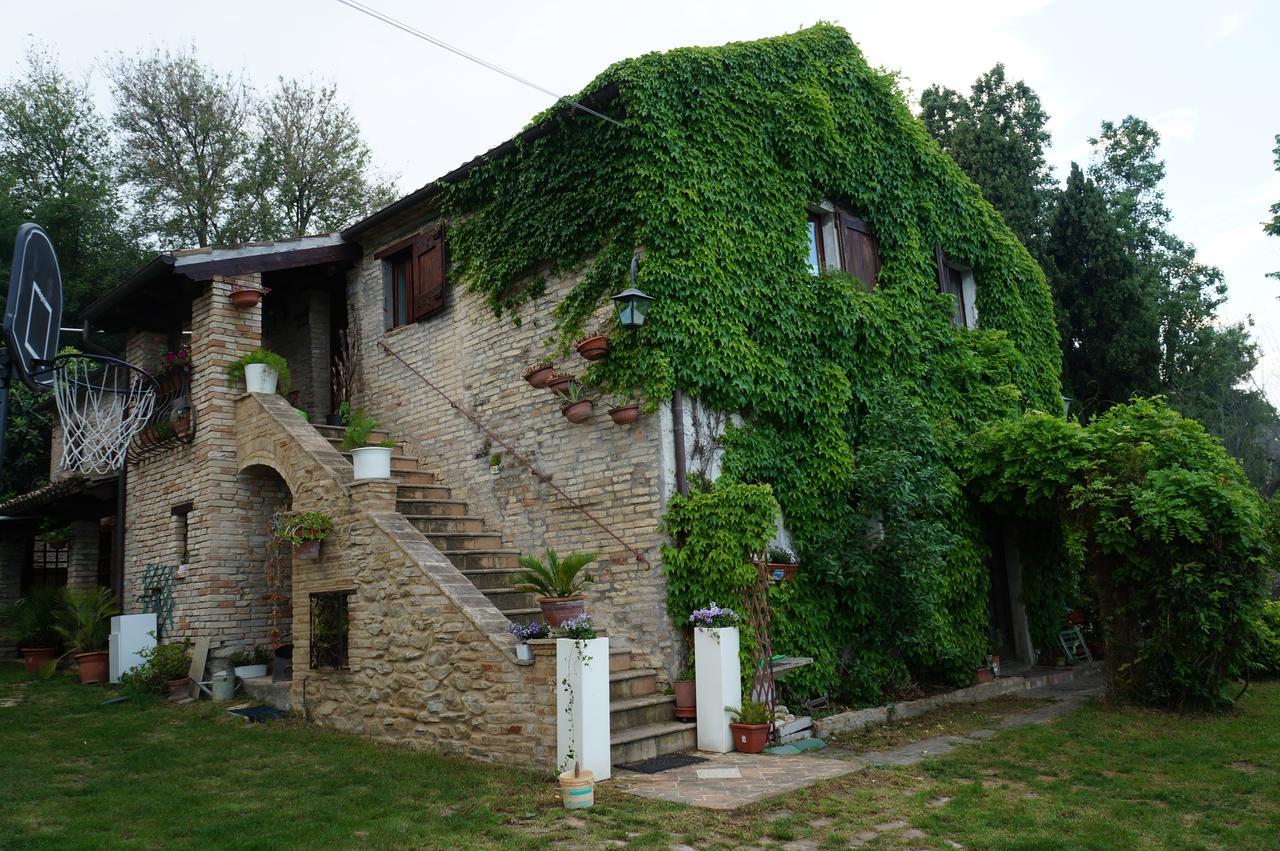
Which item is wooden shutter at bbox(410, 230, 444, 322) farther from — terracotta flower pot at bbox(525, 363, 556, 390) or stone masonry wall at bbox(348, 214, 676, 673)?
terracotta flower pot at bbox(525, 363, 556, 390)

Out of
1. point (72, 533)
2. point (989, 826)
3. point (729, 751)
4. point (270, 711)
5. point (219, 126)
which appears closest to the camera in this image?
point (989, 826)

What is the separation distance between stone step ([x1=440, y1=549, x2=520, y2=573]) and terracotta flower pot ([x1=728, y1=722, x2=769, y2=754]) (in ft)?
10.0

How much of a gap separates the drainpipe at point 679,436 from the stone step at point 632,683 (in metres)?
1.64

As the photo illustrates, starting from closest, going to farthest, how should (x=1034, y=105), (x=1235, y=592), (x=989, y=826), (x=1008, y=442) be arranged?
1. (x=989, y=826)
2. (x=1235, y=592)
3. (x=1008, y=442)
4. (x=1034, y=105)

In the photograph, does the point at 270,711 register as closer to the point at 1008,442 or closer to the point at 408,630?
the point at 408,630

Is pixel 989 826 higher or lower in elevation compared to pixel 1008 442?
lower

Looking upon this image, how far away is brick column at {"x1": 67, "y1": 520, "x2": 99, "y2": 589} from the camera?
15.5 m

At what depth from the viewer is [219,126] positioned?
21.8 m

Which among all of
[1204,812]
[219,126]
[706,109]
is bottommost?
[1204,812]

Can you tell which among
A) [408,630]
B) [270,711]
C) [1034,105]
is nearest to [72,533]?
[270,711]

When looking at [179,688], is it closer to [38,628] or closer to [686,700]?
[38,628]

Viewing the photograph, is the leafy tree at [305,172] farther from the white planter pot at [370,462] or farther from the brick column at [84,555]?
the white planter pot at [370,462]

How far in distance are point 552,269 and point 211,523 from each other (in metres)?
5.26

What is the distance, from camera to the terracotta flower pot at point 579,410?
28.5 feet
